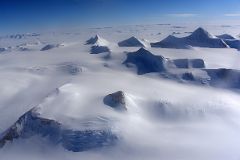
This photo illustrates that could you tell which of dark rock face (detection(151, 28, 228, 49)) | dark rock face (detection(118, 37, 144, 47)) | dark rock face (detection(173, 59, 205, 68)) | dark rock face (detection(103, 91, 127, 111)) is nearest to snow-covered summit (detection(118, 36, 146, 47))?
dark rock face (detection(118, 37, 144, 47))

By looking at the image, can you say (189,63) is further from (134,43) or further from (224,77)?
(134,43)

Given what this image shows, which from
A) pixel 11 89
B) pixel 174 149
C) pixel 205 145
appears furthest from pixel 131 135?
pixel 11 89

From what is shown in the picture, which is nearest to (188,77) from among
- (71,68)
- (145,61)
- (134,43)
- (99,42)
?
(145,61)

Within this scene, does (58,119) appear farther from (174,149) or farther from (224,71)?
(224,71)

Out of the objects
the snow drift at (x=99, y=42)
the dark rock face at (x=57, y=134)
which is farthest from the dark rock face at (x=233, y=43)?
the dark rock face at (x=57, y=134)

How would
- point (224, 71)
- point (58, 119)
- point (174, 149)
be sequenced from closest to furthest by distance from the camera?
point (174, 149) → point (58, 119) → point (224, 71)
